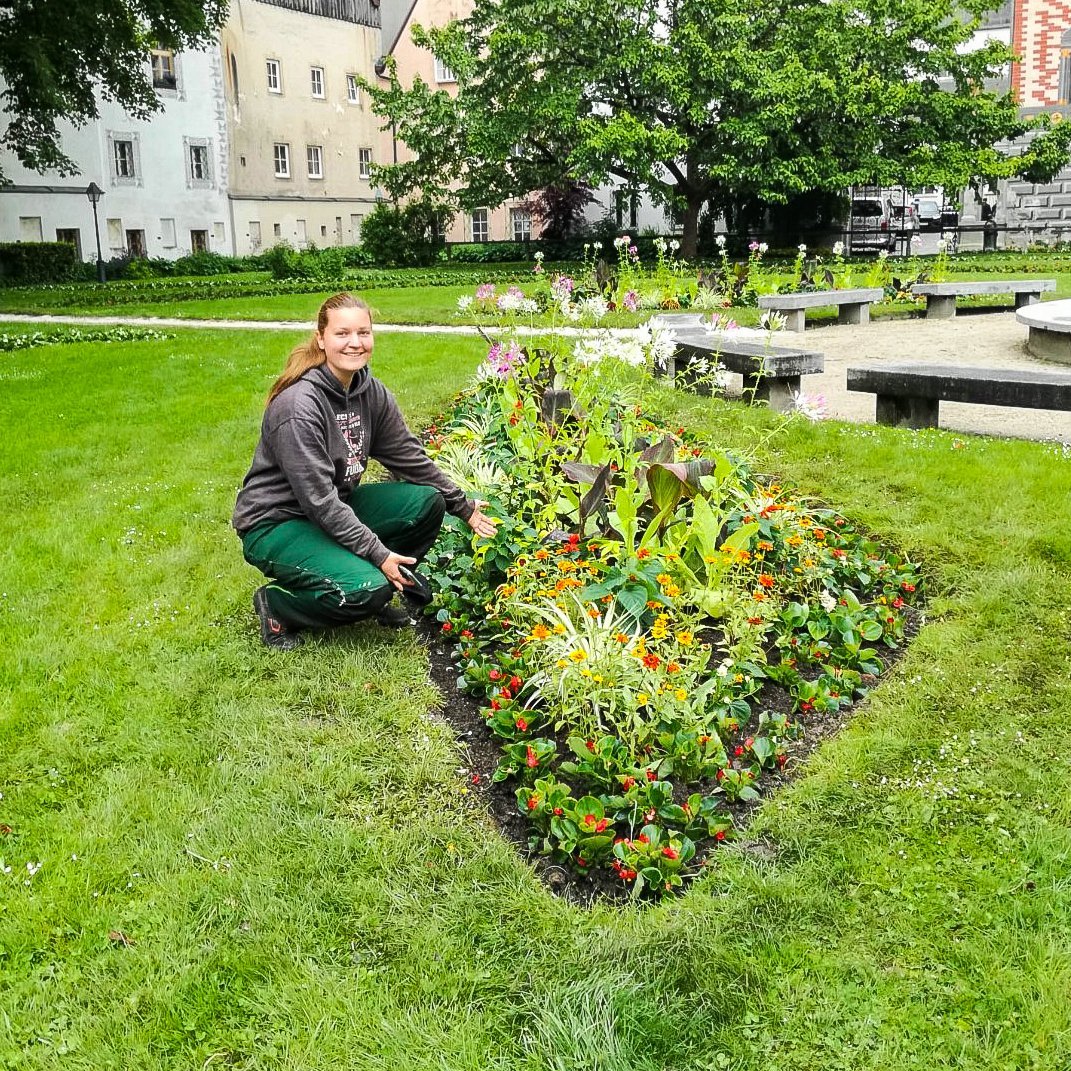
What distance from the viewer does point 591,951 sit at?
256cm

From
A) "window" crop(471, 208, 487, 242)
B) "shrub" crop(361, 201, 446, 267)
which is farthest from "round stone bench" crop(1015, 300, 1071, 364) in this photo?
"window" crop(471, 208, 487, 242)

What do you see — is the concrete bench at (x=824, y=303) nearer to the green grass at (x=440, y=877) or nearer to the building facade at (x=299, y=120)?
the green grass at (x=440, y=877)

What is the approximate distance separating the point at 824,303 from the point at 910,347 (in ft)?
7.19

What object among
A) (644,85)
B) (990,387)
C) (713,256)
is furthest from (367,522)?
(713,256)

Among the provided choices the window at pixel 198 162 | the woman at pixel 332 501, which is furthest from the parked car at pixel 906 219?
the woman at pixel 332 501

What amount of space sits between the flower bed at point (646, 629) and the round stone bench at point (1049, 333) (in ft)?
18.3

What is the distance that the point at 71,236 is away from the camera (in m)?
32.6

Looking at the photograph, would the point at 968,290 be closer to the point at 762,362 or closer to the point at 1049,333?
the point at 1049,333

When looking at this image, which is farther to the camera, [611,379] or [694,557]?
[611,379]

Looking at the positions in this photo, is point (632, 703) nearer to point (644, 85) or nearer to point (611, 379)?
point (611, 379)

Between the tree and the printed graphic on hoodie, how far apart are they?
17.7m

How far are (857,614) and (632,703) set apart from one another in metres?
1.31

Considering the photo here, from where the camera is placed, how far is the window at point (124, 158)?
110ft

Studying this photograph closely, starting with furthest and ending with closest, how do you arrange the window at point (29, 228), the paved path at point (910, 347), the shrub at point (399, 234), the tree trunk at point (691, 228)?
the window at point (29, 228) → the shrub at point (399, 234) → the tree trunk at point (691, 228) → the paved path at point (910, 347)
